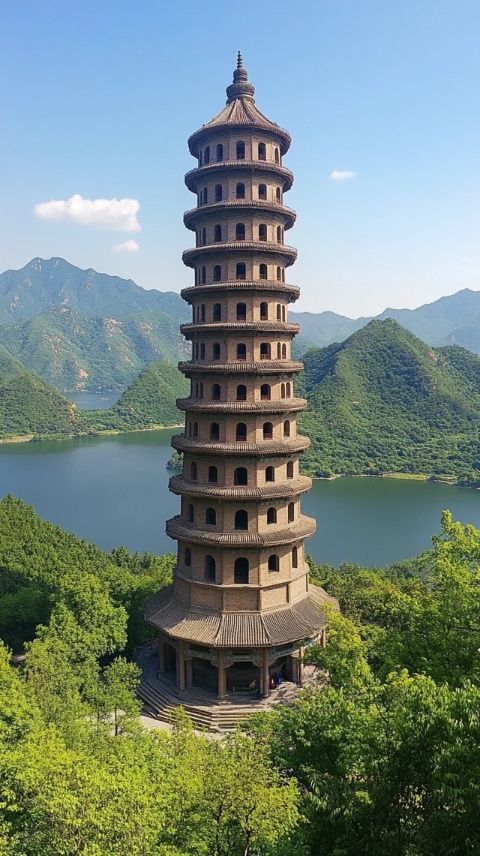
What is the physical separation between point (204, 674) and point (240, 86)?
25.2 meters

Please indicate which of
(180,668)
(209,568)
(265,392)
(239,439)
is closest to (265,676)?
(180,668)

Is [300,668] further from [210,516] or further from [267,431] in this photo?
[267,431]

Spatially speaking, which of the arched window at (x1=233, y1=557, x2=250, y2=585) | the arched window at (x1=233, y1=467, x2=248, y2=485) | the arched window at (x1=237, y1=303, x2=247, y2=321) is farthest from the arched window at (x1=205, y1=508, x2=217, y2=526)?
the arched window at (x1=237, y1=303, x2=247, y2=321)

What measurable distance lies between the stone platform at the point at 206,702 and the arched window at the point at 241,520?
6486 mm

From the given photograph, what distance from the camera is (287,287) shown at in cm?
2486

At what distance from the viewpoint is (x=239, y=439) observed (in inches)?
955

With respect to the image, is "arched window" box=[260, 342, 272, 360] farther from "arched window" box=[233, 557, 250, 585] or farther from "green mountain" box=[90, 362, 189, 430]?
"green mountain" box=[90, 362, 189, 430]

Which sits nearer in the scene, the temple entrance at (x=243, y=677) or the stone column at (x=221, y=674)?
the stone column at (x=221, y=674)

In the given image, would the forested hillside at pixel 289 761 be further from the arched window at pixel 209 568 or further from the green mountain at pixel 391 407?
the green mountain at pixel 391 407

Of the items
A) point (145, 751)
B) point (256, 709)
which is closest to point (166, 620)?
point (256, 709)

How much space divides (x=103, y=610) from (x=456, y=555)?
49.4ft

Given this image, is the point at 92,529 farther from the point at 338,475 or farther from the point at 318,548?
the point at 338,475

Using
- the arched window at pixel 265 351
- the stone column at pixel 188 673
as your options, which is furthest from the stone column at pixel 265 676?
the arched window at pixel 265 351

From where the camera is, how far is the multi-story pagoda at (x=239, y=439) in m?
23.8
